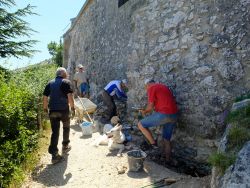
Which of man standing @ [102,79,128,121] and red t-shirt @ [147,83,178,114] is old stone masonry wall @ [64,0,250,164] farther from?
man standing @ [102,79,128,121]

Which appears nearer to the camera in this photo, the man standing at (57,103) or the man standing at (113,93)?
the man standing at (57,103)

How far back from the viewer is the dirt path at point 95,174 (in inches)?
221

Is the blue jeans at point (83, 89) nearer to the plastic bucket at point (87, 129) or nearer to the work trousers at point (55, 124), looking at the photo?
the plastic bucket at point (87, 129)

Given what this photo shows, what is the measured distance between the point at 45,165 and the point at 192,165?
2986 mm

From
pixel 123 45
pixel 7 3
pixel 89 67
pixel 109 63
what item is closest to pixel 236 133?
pixel 123 45

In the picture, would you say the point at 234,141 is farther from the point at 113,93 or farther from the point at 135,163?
the point at 113,93

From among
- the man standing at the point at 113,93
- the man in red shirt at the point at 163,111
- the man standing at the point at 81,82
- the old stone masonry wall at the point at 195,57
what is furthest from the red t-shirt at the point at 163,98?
the man standing at the point at 81,82

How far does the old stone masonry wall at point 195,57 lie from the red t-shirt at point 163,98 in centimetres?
28

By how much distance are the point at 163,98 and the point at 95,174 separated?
201 cm

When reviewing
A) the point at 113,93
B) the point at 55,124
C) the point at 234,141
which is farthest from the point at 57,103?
the point at 234,141

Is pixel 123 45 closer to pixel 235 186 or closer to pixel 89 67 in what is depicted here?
pixel 89 67

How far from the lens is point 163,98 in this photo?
653 centimetres

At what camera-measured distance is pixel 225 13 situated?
230 inches

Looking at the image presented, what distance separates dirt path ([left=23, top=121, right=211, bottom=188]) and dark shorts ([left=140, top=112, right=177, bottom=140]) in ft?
2.43
